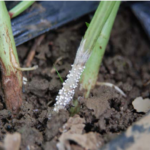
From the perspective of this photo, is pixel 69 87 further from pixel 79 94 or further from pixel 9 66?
pixel 9 66

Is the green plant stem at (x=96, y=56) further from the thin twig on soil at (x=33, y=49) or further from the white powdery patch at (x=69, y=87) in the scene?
the thin twig on soil at (x=33, y=49)

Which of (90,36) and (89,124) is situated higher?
(90,36)

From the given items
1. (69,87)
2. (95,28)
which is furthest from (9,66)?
(95,28)

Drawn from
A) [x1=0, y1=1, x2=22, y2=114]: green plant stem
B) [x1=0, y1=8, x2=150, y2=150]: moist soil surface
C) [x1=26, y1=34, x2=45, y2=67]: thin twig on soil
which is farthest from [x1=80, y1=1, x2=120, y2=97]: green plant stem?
[x1=26, y1=34, x2=45, y2=67]: thin twig on soil

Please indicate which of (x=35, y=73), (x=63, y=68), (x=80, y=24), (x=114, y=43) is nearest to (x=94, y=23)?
Result: (x=63, y=68)

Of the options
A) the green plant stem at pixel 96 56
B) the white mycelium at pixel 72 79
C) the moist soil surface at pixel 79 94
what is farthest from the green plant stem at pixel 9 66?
the green plant stem at pixel 96 56

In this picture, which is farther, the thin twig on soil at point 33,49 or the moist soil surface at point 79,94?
the thin twig on soil at point 33,49

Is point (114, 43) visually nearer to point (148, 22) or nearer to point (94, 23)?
point (148, 22)
